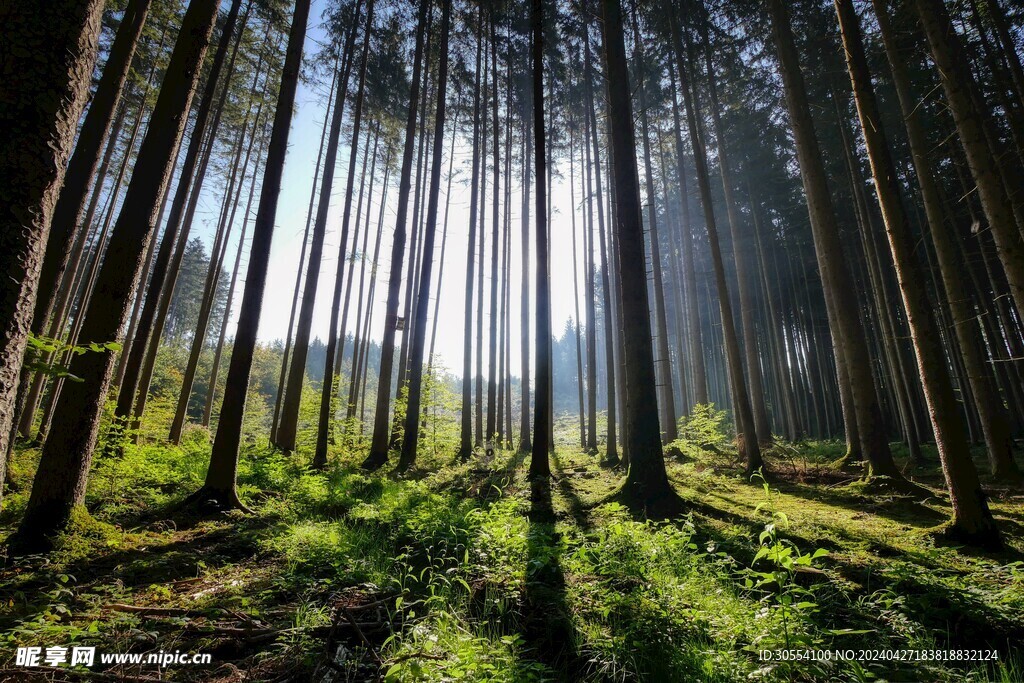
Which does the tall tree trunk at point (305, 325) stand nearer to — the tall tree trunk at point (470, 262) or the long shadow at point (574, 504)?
the tall tree trunk at point (470, 262)

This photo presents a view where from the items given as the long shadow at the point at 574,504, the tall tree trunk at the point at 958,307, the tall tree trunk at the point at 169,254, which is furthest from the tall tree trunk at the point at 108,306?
the tall tree trunk at the point at 958,307

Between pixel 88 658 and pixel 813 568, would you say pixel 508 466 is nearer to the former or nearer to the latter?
pixel 813 568

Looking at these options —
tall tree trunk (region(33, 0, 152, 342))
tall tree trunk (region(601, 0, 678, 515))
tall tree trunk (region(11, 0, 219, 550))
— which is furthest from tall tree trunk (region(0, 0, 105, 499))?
tall tree trunk (region(601, 0, 678, 515))

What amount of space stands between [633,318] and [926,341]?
11.1 ft

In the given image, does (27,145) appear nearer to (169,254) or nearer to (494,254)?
(169,254)

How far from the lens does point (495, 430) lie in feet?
52.1

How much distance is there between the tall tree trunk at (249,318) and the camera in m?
5.60

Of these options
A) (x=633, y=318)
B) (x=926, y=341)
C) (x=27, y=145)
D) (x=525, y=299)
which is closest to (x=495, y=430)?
(x=525, y=299)

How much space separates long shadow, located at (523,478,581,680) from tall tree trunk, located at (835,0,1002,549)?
4.20 metres

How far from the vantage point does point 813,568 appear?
11.2ft

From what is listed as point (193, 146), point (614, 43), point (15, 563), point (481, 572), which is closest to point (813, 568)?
point (481, 572)

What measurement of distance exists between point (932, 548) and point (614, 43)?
885cm

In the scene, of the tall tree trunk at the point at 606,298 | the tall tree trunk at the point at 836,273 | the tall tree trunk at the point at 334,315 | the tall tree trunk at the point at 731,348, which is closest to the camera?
the tall tree trunk at the point at 836,273

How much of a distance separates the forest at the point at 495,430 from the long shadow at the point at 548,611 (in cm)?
3
